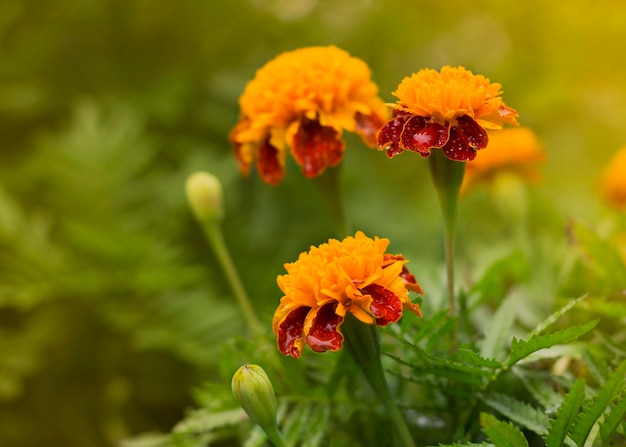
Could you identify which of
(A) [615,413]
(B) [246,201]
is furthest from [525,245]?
(B) [246,201]

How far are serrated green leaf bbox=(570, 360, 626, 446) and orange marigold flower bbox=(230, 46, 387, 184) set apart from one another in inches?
6.6

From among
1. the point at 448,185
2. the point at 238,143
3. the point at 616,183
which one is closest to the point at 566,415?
the point at 448,185

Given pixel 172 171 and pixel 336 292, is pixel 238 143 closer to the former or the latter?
pixel 336 292

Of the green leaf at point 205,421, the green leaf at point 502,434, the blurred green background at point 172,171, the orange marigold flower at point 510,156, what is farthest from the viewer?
the blurred green background at point 172,171

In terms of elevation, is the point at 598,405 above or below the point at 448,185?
below

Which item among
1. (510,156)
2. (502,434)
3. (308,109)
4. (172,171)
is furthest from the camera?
(172,171)

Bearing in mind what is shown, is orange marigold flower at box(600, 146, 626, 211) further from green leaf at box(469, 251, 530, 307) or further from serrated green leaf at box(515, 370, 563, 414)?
serrated green leaf at box(515, 370, 563, 414)

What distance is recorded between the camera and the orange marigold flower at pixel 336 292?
0.27m

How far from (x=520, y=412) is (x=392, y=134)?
13cm

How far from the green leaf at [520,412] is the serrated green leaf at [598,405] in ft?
0.07

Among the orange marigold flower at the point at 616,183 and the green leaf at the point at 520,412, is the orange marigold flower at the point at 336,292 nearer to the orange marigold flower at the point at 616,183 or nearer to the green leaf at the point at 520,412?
the green leaf at the point at 520,412

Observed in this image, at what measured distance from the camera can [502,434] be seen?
10.4 inches

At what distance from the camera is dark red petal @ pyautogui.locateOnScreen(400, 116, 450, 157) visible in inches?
11.3

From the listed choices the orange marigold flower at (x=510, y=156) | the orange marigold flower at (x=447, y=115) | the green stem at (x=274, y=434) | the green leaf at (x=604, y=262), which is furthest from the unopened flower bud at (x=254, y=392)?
the orange marigold flower at (x=510, y=156)
